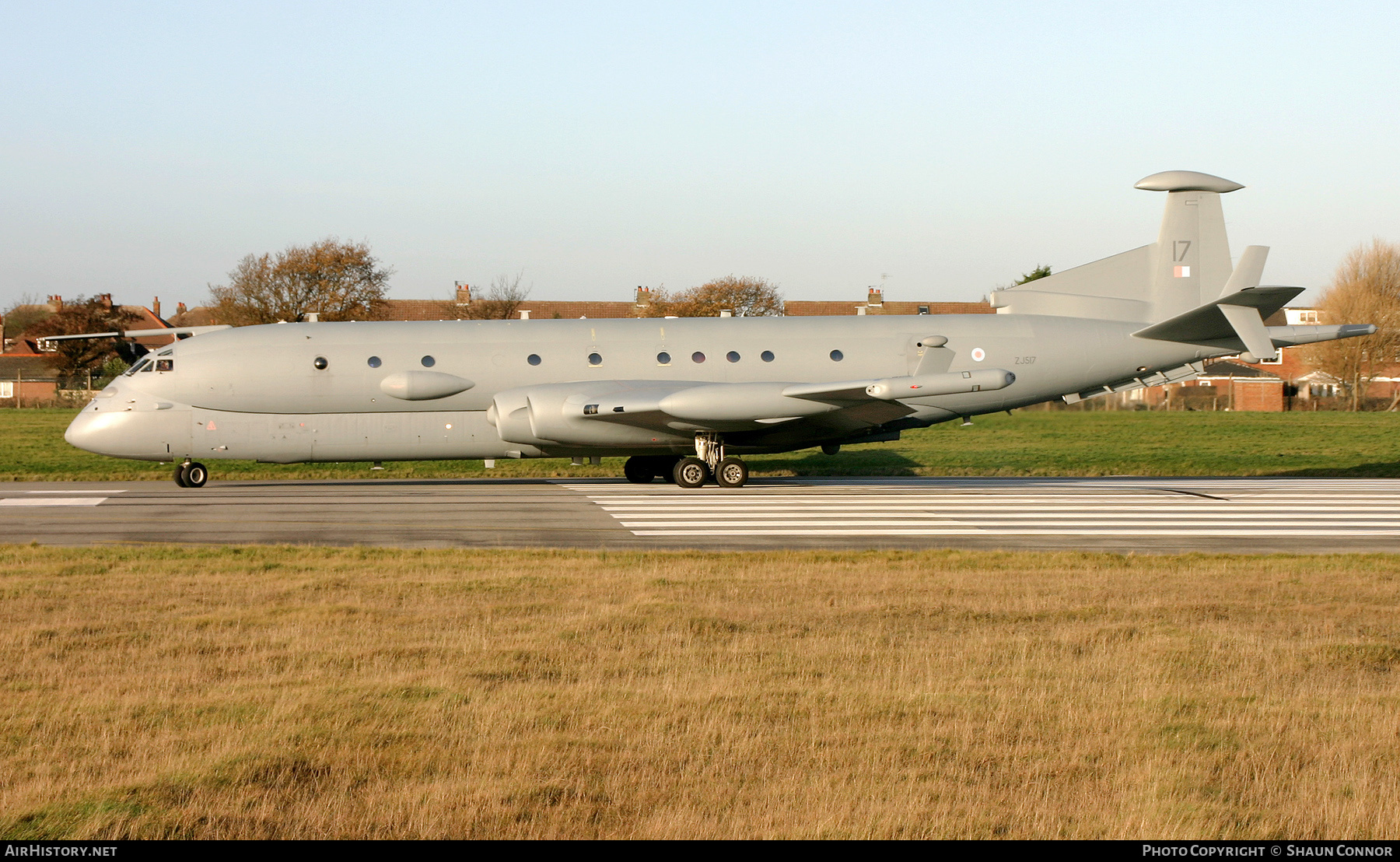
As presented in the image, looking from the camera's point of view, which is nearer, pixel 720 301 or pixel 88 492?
pixel 88 492

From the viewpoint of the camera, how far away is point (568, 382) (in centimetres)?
2222

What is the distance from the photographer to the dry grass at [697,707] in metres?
4.73

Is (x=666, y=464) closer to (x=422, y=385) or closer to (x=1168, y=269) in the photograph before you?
(x=422, y=385)

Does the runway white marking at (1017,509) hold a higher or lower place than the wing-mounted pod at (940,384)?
lower

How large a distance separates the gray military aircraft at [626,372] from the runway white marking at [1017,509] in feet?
4.37

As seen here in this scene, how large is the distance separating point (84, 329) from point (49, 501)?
70177 millimetres

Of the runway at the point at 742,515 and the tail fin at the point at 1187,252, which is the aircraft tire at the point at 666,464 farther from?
the tail fin at the point at 1187,252

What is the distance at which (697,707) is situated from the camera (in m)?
6.25

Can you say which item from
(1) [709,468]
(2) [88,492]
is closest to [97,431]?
(2) [88,492]

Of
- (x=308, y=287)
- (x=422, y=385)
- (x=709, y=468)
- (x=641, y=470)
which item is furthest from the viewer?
(x=308, y=287)

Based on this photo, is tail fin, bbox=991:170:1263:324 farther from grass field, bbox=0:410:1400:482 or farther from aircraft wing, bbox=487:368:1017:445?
grass field, bbox=0:410:1400:482

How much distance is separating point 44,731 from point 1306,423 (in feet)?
150

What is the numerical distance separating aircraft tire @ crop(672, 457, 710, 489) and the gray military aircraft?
3 cm

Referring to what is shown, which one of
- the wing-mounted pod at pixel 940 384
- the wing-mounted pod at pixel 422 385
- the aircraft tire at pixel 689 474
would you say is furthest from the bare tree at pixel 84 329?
the wing-mounted pod at pixel 940 384
